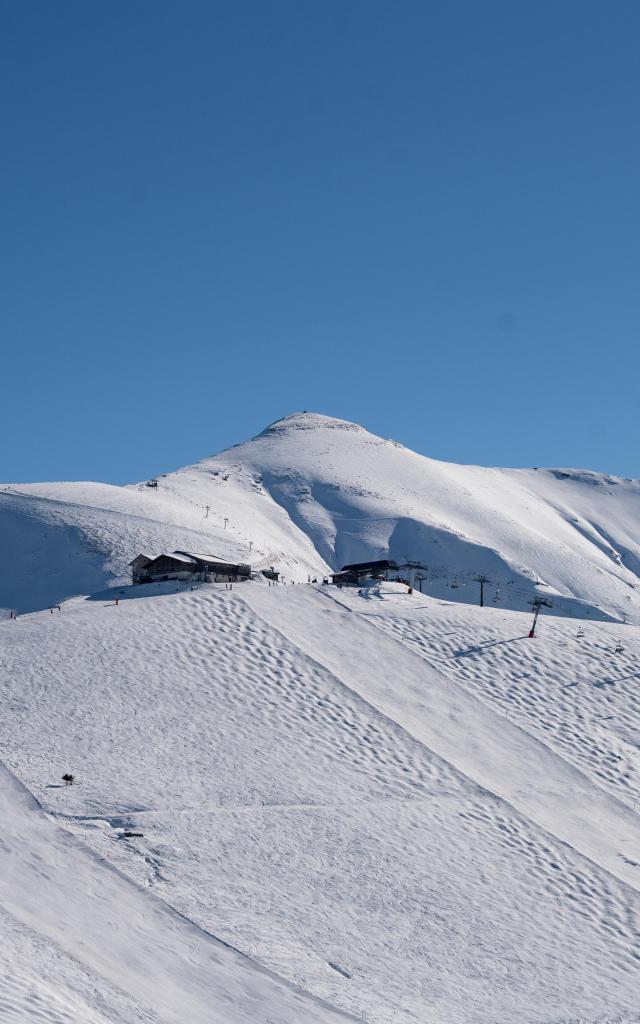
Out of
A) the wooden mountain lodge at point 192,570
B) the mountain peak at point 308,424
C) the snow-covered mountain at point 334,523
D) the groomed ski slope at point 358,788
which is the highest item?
the mountain peak at point 308,424

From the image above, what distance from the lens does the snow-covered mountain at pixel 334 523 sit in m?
88.2

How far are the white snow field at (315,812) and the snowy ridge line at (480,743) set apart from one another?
0.33 ft

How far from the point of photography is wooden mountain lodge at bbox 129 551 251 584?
199ft

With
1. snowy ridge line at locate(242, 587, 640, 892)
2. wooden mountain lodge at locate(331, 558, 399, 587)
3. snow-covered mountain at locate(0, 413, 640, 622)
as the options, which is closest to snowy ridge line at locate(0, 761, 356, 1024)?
snowy ridge line at locate(242, 587, 640, 892)

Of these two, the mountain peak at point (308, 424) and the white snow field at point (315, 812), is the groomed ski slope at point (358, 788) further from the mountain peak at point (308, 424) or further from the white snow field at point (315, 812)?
the mountain peak at point (308, 424)

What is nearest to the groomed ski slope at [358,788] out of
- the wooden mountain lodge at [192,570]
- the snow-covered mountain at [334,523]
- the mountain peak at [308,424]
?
the wooden mountain lodge at [192,570]

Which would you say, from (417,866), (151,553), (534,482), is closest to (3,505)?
(151,553)

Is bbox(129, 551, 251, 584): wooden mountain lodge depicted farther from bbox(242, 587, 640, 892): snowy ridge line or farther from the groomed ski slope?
bbox(242, 587, 640, 892): snowy ridge line

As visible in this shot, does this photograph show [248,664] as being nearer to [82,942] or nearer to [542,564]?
[82,942]

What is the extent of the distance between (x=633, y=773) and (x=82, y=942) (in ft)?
66.3

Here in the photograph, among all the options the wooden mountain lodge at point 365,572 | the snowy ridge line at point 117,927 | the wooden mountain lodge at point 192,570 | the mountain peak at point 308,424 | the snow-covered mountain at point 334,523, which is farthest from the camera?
the mountain peak at point 308,424

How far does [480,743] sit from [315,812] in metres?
8.69

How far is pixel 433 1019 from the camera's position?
1908 cm

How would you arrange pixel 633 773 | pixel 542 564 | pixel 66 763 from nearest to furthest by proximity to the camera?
A: pixel 66 763 → pixel 633 773 → pixel 542 564
